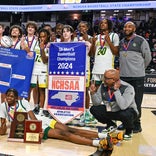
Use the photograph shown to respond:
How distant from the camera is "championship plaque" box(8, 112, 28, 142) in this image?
3.55m

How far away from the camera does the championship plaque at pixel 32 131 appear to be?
3439mm

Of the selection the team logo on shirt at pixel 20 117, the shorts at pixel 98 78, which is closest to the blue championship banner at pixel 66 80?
the shorts at pixel 98 78

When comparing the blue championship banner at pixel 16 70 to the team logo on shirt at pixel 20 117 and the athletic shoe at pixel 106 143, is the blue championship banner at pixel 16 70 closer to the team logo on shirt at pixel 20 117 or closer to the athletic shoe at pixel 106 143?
the team logo on shirt at pixel 20 117

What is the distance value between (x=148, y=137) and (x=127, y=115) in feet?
1.52

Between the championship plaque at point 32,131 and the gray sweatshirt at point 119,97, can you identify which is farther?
the gray sweatshirt at point 119,97

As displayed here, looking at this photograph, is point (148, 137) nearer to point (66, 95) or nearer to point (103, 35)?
point (66, 95)

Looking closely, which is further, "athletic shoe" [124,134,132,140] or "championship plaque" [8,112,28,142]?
"athletic shoe" [124,134,132,140]

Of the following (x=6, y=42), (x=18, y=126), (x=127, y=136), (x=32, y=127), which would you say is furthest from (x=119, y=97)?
(x=6, y=42)

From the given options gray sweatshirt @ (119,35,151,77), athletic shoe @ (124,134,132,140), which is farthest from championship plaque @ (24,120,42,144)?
gray sweatshirt @ (119,35,151,77)

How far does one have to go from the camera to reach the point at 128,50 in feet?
13.6

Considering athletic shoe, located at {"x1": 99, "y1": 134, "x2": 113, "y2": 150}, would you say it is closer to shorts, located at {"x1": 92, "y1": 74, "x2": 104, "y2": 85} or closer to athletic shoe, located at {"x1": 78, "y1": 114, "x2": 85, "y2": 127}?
athletic shoe, located at {"x1": 78, "y1": 114, "x2": 85, "y2": 127}

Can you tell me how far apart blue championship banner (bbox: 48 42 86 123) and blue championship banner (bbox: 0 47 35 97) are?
1.11ft

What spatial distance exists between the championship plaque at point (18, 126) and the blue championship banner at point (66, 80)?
2.68 ft

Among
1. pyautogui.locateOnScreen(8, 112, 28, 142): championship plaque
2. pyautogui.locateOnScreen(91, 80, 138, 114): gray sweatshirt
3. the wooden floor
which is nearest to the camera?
the wooden floor
